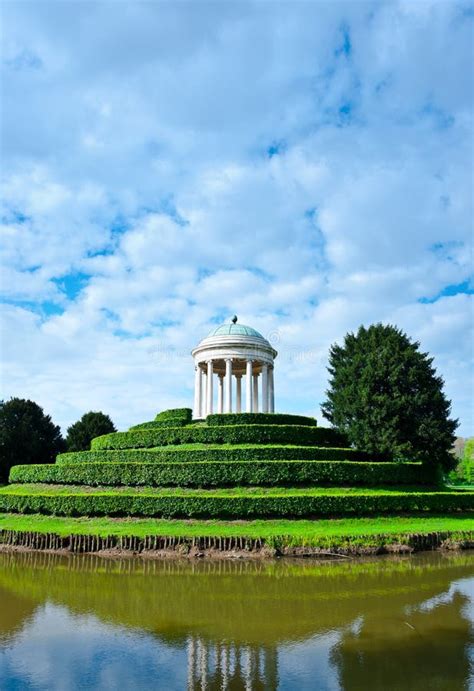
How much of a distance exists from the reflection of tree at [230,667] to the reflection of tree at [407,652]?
1.36 m

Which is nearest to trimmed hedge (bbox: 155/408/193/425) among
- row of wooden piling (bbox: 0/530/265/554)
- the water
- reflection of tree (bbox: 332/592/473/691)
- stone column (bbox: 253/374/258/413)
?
stone column (bbox: 253/374/258/413)

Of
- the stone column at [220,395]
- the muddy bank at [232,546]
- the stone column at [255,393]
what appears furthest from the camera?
the stone column at [220,395]

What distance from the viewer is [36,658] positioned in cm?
1161

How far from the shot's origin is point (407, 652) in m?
11.5

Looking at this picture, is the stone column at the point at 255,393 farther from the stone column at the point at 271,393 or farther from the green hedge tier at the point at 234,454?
the green hedge tier at the point at 234,454

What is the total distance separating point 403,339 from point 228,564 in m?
24.1

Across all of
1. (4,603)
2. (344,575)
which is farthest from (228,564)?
(4,603)

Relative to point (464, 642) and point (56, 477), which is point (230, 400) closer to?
point (56, 477)

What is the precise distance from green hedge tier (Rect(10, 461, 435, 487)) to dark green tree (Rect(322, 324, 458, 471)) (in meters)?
2.61

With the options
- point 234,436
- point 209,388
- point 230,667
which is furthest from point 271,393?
point 230,667

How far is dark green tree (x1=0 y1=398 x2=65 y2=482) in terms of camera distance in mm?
67188

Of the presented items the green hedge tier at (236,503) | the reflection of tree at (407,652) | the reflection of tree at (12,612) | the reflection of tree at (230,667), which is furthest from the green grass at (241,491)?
the reflection of tree at (230,667)

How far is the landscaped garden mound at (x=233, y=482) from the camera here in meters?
28.8

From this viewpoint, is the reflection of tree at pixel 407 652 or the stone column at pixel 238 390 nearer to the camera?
the reflection of tree at pixel 407 652
